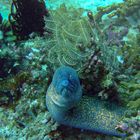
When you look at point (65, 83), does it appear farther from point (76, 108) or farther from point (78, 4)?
point (78, 4)

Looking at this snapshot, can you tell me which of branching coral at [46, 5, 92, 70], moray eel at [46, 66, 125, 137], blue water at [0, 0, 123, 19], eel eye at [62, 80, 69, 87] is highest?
blue water at [0, 0, 123, 19]

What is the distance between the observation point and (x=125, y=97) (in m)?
4.70

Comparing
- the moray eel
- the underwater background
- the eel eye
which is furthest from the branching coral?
the eel eye

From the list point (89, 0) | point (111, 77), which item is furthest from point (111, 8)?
point (111, 77)

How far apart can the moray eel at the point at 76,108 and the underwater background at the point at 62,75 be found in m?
0.03

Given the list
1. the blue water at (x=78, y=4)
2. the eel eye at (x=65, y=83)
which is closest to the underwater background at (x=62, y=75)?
the eel eye at (x=65, y=83)

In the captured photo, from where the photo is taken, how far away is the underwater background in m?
4.36

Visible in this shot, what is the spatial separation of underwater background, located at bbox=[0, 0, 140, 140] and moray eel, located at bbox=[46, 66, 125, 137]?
0.03 meters

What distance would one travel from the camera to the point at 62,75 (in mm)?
3990

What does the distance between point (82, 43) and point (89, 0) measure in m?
5.46

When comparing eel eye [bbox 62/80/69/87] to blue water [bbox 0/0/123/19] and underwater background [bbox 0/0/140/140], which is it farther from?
blue water [bbox 0/0/123/19]

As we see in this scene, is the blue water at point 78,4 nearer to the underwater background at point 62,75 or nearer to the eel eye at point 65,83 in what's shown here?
the underwater background at point 62,75

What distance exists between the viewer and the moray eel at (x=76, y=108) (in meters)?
3.95

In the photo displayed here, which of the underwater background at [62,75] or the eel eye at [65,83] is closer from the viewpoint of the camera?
the eel eye at [65,83]
